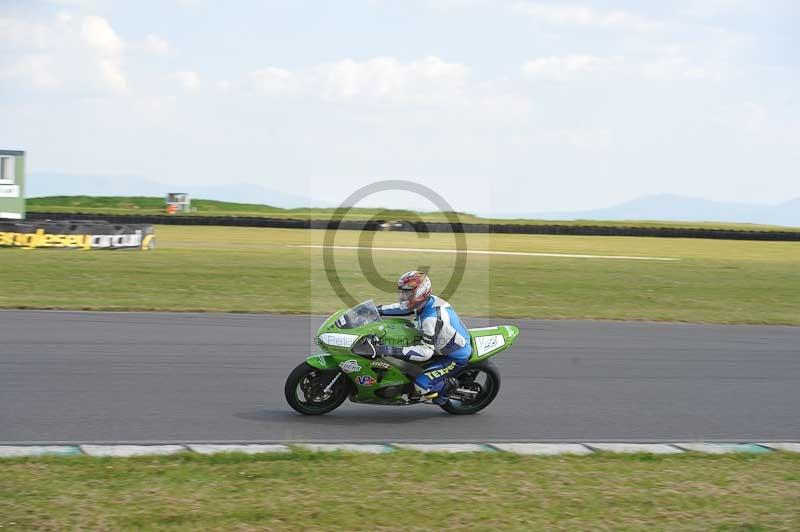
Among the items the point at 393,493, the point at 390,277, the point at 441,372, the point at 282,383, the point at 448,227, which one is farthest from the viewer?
the point at 448,227

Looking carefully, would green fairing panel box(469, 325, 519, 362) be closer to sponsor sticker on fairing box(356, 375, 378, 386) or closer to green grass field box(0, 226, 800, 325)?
sponsor sticker on fairing box(356, 375, 378, 386)

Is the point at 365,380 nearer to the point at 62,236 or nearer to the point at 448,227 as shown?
the point at 62,236

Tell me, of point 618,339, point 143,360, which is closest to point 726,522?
point 143,360

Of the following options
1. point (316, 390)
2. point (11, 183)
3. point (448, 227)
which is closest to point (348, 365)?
point (316, 390)

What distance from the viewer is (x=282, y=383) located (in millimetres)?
10250

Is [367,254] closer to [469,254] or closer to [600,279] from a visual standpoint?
[469,254]

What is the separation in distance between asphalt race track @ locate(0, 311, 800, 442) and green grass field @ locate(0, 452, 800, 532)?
112cm

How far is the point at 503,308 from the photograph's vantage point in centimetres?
1905

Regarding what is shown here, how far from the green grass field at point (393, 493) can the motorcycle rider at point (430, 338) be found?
1.78 meters

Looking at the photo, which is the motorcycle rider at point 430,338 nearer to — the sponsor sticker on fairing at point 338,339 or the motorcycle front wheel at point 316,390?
the sponsor sticker on fairing at point 338,339

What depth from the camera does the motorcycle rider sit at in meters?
8.75

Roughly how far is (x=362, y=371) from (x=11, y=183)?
29.7 metres

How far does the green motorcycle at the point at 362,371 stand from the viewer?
8.56 meters

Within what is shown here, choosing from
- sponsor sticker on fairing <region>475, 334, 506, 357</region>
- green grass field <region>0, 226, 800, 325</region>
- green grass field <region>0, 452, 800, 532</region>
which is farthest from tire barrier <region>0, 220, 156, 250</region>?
green grass field <region>0, 452, 800, 532</region>
